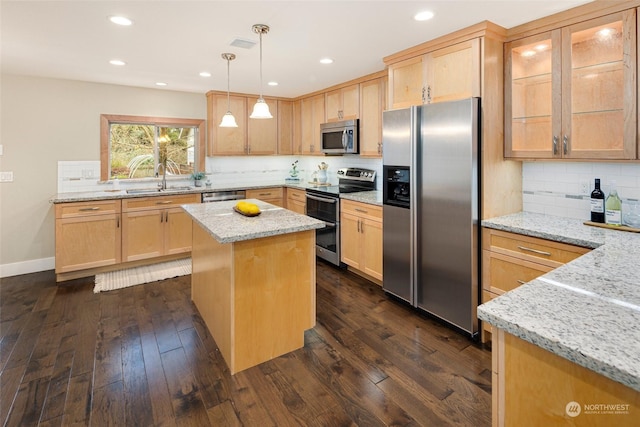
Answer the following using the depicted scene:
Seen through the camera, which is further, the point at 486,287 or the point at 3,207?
the point at 3,207

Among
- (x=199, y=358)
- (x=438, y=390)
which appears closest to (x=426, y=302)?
(x=438, y=390)

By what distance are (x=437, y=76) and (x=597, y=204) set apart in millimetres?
1546

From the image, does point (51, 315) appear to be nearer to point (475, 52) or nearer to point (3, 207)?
point (3, 207)

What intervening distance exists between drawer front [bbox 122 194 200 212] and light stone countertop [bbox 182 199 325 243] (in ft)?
5.41

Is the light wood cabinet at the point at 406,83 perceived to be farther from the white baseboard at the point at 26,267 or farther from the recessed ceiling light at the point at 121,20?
the white baseboard at the point at 26,267

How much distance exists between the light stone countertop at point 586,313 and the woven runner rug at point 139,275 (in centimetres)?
387

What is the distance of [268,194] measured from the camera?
531 cm

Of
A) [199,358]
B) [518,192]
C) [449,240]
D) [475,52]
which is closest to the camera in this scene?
Result: [199,358]

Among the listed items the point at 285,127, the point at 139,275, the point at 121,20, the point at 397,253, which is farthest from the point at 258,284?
the point at 285,127

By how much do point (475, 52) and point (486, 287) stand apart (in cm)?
179

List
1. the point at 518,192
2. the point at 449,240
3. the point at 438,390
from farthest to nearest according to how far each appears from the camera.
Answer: the point at 518,192
the point at 449,240
the point at 438,390

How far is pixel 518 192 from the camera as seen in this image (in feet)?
9.70

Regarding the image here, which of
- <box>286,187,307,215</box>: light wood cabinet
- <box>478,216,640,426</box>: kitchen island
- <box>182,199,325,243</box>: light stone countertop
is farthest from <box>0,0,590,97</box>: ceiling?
<box>478,216,640,426</box>: kitchen island

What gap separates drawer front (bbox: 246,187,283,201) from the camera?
5.14 meters
